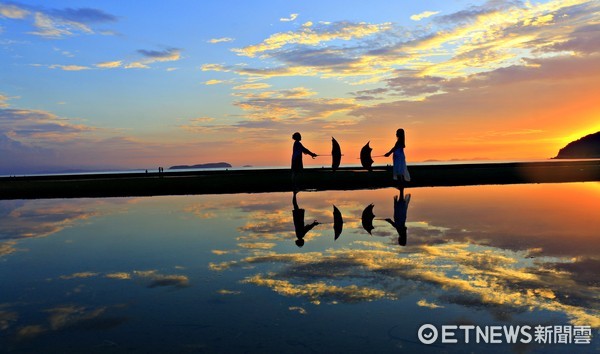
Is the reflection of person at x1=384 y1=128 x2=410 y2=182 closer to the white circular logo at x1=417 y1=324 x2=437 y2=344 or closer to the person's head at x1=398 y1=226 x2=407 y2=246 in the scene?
the person's head at x1=398 y1=226 x2=407 y2=246

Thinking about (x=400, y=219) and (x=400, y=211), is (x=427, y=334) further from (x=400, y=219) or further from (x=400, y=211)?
(x=400, y=211)

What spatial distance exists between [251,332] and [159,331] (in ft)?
3.06

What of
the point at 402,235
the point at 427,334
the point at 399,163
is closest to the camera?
the point at 427,334

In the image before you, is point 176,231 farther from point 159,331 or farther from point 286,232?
point 159,331

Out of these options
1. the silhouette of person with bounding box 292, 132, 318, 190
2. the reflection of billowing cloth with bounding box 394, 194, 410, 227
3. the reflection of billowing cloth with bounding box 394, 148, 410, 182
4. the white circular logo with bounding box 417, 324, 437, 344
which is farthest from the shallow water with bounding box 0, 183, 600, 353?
the silhouette of person with bounding box 292, 132, 318, 190

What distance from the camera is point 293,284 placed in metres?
6.39

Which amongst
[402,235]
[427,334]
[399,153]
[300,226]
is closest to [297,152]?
[399,153]

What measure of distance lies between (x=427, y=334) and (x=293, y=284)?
2.27 meters

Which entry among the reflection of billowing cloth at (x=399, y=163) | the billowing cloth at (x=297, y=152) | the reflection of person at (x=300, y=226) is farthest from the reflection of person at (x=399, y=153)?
the reflection of person at (x=300, y=226)

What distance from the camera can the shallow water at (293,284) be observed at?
4531mm

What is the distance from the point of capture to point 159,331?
470 cm

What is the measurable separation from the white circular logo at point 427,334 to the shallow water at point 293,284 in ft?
0.21

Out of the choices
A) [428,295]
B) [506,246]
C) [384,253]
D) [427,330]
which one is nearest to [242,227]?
[384,253]

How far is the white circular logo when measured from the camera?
4.41 metres
